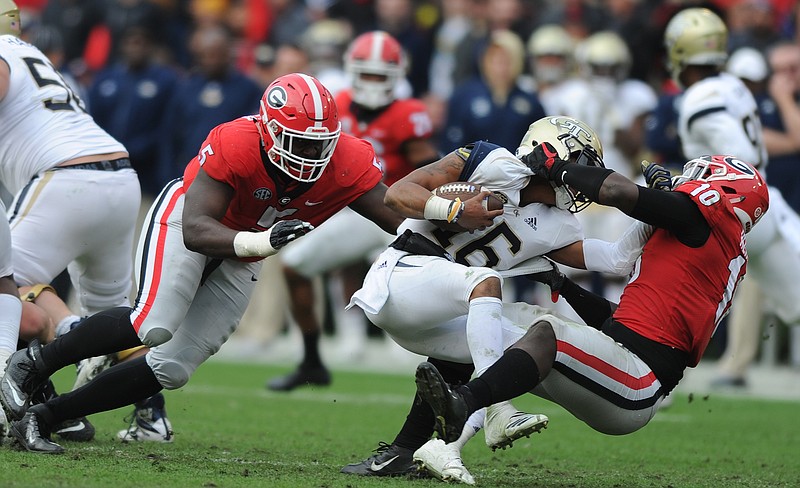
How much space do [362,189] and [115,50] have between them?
28.0 feet

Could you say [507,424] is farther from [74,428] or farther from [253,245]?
[74,428]

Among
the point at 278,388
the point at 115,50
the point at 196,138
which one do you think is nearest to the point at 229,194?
the point at 278,388

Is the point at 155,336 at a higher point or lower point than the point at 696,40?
lower

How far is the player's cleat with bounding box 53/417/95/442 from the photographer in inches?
219

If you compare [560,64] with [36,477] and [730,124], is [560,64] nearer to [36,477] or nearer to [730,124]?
[730,124]

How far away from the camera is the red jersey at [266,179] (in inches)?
194

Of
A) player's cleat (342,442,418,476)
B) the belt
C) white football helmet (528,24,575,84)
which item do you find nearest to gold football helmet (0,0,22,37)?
the belt

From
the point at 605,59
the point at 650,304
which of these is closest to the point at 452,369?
the point at 650,304

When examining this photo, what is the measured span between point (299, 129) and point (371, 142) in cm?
353

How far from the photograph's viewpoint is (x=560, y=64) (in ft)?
36.7

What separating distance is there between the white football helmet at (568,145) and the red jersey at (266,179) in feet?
2.25

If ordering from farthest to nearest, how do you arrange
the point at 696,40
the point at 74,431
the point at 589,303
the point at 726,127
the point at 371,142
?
the point at 371,142
the point at 696,40
the point at 726,127
the point at 74,431
the point at 589,303

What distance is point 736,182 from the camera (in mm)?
4895

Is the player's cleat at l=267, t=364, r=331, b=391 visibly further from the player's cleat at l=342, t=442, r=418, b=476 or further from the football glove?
the football glove
